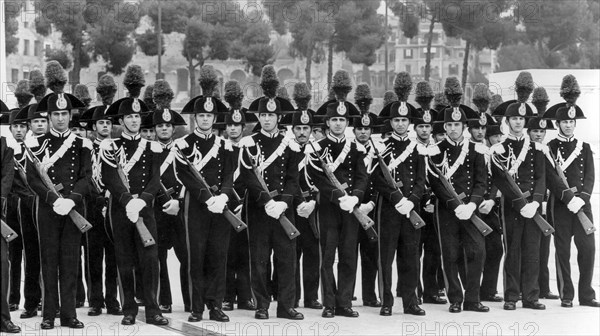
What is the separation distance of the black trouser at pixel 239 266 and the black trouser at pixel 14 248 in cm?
185

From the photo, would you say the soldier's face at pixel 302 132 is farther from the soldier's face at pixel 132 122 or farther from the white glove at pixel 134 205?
the white glove at pixel 134 205

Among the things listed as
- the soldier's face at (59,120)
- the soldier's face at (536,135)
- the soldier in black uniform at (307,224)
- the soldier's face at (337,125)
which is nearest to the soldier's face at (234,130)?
the soldier in black uniform at (307,224)

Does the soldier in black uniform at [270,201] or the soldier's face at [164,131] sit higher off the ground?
the soldier's face at [164,131]

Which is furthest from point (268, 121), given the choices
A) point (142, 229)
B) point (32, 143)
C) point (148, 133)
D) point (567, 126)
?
point (567, 126)

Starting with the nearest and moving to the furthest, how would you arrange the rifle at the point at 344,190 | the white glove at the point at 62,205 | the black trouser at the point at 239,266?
1. the white glove at the point at 62,205
2. the rifle at the point at 344,190
3. the black trouser at the point at 239,266

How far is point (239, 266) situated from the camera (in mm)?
9789

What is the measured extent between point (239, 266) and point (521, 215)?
2631 millimetres

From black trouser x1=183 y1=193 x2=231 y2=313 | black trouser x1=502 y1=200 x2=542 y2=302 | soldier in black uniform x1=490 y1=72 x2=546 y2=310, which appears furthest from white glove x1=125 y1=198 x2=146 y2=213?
black trouser x1=502 y1=200 x2=542 y2=302

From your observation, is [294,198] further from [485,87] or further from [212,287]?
[485,87]

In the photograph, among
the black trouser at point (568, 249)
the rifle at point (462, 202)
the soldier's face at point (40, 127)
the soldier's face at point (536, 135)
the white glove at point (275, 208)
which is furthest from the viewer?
the soldier's face at point (536, 135)

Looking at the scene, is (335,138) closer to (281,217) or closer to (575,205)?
(281,217)

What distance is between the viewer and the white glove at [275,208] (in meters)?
8.96

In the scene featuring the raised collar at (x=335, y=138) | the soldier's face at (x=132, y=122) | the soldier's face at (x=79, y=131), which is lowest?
the raised collar at (x=335, y=138)

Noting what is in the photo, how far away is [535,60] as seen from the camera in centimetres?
4228
